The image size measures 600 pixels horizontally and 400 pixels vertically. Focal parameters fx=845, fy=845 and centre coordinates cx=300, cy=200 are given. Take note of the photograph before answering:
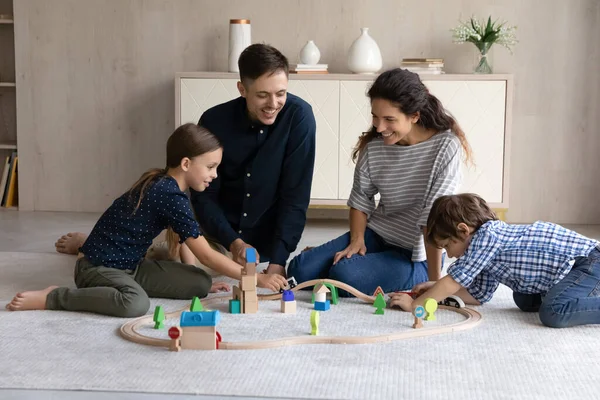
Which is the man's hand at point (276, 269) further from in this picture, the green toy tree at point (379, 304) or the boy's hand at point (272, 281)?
the green toy tree at point (379, 304)

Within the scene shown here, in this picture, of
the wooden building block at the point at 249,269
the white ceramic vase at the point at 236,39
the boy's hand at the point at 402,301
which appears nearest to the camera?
the wooden building block at the point at 249,269

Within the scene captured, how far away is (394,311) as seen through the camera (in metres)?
2.62

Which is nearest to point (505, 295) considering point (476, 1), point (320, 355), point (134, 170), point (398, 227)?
point (398, 227)

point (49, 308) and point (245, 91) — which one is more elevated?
point (245, 91)

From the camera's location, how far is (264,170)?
3.02 metres

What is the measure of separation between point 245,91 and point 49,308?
37.6 inches

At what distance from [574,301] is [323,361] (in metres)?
0.81

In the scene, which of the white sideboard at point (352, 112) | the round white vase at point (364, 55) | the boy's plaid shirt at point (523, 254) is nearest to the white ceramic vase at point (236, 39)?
the white sideboard at point (352, 112)

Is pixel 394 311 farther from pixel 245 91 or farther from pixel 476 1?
pixel 476 1

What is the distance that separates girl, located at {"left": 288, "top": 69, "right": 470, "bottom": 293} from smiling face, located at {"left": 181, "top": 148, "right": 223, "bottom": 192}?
1.58 ft

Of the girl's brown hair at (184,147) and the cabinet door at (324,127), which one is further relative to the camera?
the cabinet door at (324,127)

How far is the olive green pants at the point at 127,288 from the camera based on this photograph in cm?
253

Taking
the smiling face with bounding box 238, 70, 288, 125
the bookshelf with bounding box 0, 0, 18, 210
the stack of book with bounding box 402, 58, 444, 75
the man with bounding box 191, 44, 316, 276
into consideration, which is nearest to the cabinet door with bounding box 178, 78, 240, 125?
the stack of book with bounding box 402, 58, 444, 75

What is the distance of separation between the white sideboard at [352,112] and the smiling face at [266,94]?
5.03ft
